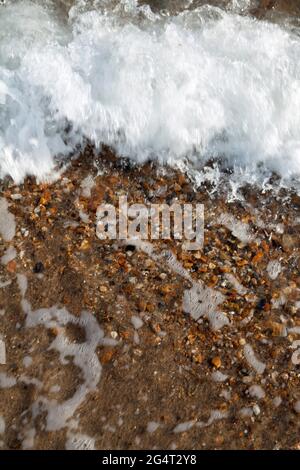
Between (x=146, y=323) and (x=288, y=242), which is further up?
(x=288, y=242)

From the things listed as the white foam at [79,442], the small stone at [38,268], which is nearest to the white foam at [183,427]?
the white foam at [79,442]

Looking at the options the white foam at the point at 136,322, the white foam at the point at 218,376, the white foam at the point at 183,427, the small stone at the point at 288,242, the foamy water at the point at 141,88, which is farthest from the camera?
the foamy water at the point at 141,88

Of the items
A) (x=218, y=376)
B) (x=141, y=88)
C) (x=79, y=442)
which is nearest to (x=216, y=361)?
(x=218, y=376)

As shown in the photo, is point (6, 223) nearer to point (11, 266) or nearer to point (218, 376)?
point (11, 266)

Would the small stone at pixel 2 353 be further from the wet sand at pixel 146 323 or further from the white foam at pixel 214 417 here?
the white foam at pixel 214 417

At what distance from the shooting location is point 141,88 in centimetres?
576

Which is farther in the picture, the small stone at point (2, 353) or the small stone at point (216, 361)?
the small stone at point (216, 361)

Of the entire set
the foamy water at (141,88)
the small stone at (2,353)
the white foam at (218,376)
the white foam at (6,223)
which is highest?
the foamy water at (141,88)

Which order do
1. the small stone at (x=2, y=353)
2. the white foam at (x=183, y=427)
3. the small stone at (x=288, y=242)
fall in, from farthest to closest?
1. the small stone at (x=288, y=242)
2. the small stone at (x=2, y=353)
3. the white foam at (x=183, y=427)

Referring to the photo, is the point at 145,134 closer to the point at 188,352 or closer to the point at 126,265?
the point at 126,265

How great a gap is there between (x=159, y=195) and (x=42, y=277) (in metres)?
1.47

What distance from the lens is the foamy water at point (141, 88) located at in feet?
17.9

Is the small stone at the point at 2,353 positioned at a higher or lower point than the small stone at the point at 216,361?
higher

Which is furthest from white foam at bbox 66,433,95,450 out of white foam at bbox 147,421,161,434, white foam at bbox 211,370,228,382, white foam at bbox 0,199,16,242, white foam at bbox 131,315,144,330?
white foam at bbox 0,199,16,242
